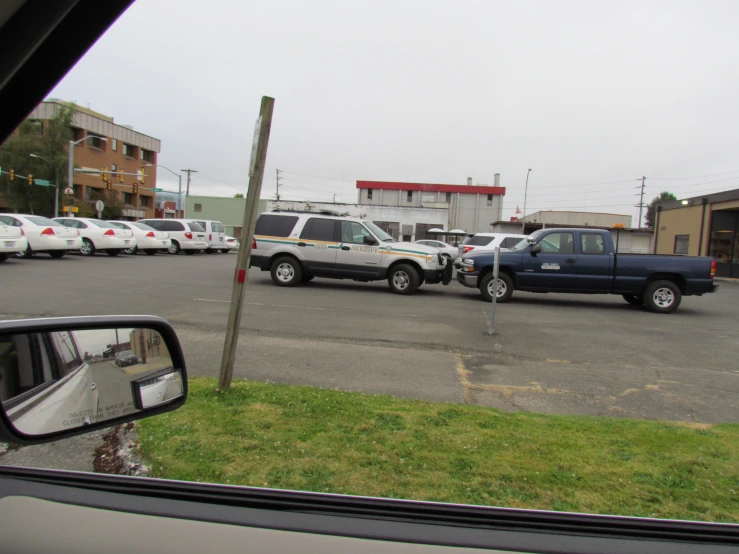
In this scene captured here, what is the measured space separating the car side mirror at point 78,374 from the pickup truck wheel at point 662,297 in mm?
12383

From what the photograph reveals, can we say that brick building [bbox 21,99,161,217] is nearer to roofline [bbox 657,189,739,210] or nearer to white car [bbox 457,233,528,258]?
white car [bbox 457,233,528,258]

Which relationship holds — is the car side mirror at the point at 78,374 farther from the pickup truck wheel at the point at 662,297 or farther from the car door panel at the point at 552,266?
the pickup truck wheel at the point at 662,297

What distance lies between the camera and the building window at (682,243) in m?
29.6

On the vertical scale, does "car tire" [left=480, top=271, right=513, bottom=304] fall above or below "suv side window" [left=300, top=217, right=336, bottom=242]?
below

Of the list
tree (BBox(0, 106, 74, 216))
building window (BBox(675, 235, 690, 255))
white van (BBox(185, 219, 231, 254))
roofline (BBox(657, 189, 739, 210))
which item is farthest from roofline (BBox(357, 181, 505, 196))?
tree (BBox(0, 106, 74, 216))

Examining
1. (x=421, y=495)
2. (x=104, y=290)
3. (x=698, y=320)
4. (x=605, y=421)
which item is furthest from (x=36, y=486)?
(x=698, y=320)

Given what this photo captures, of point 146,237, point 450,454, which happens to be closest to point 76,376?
point 450,454

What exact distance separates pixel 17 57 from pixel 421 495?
275 centimetres

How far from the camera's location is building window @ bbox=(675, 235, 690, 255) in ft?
97.1

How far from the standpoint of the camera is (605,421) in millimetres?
4289

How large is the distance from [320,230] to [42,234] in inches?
443

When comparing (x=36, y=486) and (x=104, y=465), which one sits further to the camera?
(x=104, y=465)

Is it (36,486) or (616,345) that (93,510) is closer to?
(36,486)

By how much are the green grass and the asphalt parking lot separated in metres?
0.74
